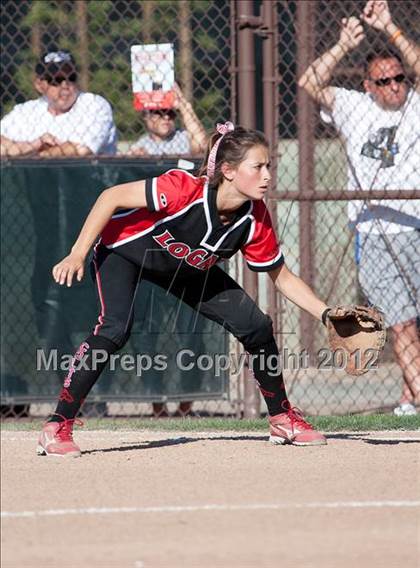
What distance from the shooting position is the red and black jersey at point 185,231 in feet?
19.2

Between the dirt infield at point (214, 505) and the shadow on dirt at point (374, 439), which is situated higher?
the dirt infield at point (214, 505)

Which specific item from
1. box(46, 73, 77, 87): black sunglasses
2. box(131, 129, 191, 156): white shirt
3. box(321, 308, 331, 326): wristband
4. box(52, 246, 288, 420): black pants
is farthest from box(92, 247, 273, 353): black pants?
box(46, 73, 77, 87): black sunglasses

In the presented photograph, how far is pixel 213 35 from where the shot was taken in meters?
11.8

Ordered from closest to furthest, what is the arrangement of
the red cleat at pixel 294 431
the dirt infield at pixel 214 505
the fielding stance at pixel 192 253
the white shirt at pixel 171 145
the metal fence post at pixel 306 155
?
the dirt infield at pixel 214 505, the fielding stance at pixel 192 253, the red cleat at pixel 294 431, the white shirt at pixel 171 145, the metal fence post at pixel 306 155

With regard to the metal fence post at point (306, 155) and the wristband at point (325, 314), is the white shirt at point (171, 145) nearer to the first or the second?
the metal fence post at point (306, 155)

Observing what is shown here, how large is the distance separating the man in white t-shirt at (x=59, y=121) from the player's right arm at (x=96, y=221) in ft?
7.09

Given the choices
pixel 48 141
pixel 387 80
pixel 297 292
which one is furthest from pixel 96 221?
pixel 387 80

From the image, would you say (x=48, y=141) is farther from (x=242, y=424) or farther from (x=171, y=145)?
(x=242, y=424)

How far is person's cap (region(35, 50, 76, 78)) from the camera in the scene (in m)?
8.03

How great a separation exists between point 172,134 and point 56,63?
88 cm

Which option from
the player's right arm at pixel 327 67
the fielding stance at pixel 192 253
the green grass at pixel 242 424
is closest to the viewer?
the fielding stance at pixel 192 253

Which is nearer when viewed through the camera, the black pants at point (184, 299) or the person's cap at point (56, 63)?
the black pants at point (184, 299)

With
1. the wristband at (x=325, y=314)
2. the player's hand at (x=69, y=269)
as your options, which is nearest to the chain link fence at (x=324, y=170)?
the wristband at (x=325, y=314)

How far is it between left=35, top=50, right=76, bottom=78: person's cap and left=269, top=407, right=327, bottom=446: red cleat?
300 centimetres
